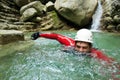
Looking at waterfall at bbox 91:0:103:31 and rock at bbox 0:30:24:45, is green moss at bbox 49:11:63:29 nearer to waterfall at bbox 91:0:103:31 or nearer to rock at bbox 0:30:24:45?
waterfall at bbox 91:0:103:31

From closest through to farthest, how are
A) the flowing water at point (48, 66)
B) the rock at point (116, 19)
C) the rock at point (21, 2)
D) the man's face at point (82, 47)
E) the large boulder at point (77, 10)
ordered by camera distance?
1. the flowing water at point (48, 66)
2. the man's face at point (82, 47)
3. the rock at point (116, 19)
4. the large boulder at point (77, 10)
5. the rock at point (21, 2)

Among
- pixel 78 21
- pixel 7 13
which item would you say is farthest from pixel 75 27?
pixel 7 13

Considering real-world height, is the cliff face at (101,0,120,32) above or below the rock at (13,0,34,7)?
below

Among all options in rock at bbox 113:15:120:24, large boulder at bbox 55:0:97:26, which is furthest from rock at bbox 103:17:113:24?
large boulder at bbox 55:0:97:26

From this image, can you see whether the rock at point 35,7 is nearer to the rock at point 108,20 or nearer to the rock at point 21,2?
the rock at point 21,2

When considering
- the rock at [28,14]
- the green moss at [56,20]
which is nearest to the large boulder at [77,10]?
the green moss at [56,20]

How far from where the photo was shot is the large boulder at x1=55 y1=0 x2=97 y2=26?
52.3ft

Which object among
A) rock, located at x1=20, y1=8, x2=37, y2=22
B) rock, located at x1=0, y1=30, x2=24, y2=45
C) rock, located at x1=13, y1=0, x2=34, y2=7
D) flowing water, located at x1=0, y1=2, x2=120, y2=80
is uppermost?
rock, located at x1=13, y1=0, x2=34, y2=7

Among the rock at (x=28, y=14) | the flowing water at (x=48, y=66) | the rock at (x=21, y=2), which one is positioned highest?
the rock at (x=21, y=2)

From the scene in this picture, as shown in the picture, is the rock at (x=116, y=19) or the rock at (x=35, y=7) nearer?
the rock at (x=116, y=19)

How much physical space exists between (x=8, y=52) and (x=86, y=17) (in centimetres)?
925

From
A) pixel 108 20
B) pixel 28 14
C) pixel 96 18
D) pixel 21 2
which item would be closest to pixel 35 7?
pixel 28 14

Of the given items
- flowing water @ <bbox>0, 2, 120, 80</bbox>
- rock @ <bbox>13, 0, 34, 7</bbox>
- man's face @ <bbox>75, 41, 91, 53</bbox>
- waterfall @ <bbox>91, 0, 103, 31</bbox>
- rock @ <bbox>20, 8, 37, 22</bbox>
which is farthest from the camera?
rock @ <bbox>13, 0, 34, 7</bbox>

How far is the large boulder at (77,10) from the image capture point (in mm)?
15938
